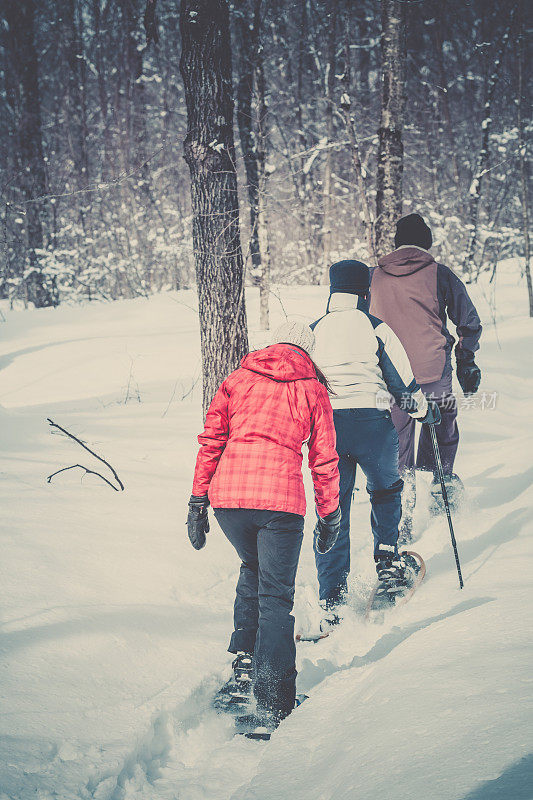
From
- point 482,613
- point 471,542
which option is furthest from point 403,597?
point 471,542

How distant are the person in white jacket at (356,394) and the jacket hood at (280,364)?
0.71m

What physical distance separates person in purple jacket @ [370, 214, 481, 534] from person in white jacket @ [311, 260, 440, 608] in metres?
0.96

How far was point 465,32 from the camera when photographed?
21.1m

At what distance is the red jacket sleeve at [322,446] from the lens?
2.64 metres

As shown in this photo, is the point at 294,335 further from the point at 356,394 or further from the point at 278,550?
the point at 278,550

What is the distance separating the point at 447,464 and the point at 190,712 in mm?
3008

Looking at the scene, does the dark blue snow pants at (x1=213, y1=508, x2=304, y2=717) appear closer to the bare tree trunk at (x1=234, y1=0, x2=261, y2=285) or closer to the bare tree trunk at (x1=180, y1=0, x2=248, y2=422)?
the bare tree trunk at (x1=180, y1=0, x2=248, y2=422)

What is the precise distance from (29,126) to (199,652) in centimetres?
1680

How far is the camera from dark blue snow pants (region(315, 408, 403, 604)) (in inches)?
131

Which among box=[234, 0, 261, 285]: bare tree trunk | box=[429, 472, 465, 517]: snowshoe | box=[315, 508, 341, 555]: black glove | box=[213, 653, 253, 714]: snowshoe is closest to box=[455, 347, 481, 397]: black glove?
box=[429, 472, 465, 517]: snowshoe

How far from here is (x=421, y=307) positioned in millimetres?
4348

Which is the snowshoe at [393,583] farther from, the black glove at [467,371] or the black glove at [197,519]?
the black glove at [467,371]

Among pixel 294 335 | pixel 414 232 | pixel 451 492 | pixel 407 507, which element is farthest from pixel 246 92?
pixel 294 335

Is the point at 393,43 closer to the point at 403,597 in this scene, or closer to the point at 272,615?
the point at 403,597
